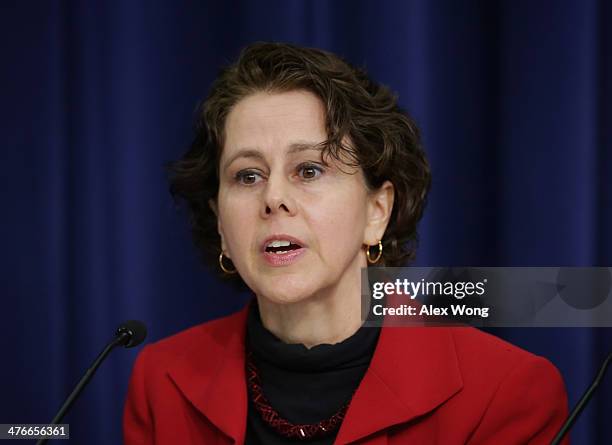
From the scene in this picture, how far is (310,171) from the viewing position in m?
1.38

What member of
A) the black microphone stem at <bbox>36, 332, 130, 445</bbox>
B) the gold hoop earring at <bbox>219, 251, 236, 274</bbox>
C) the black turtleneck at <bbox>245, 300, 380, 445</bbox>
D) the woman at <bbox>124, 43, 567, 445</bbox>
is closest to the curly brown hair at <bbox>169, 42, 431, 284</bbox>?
the woman at <bbox>124, 43, 567, 445</bbox>

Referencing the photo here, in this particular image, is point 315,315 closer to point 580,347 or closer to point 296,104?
point 296,104

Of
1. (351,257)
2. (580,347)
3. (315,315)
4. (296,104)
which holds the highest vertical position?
(296,104)

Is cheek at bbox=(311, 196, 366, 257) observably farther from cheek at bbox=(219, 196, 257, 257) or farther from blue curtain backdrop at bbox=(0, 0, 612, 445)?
blue curtain backdrop at bbox=(0, 0, 612, 445)

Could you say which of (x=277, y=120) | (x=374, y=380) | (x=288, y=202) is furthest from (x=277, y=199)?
(x=374, y=380)

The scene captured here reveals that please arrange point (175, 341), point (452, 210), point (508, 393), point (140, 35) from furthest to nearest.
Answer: point (140, 35), point (452, 210), point (175, 341), point (508, 393)

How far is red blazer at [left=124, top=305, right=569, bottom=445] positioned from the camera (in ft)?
4.33

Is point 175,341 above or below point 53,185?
below

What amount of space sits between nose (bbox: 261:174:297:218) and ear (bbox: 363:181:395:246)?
194mm

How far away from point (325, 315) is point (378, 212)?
8.7 inches

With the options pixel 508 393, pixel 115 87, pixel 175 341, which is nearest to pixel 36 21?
pixel 115 87

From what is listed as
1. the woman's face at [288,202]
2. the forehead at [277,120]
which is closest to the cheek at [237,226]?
the woman's face at [288,202]

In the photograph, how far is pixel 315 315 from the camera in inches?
57.6

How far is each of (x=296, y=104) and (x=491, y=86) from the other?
0.63 meters
